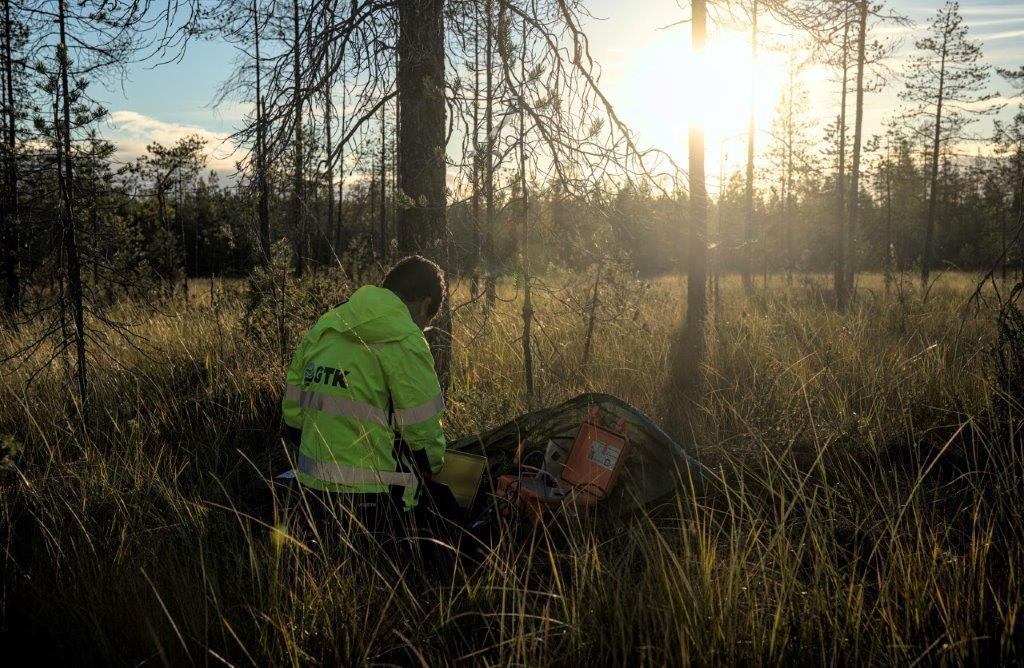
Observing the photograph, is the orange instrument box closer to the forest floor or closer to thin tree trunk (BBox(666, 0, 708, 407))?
the forest floor

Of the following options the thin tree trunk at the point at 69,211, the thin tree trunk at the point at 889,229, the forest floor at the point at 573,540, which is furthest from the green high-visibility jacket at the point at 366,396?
the thin tree trunk at the point at 889,229

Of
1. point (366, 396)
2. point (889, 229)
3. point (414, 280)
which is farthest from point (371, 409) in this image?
point (889, 229)

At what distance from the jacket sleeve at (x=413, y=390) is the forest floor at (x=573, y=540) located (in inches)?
26.3

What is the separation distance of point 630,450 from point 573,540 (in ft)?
5.13

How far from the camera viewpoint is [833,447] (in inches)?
175

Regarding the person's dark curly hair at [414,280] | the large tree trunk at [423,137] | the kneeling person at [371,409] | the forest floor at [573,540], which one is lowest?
the forest floor at [573,540]

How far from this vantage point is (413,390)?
11.1 feet

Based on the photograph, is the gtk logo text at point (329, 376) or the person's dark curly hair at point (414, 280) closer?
the gtk logo text at point (329, 376)

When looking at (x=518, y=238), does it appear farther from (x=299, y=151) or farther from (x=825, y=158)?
(x=825, y=158)

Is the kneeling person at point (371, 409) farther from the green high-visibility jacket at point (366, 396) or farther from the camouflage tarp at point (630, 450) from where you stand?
the camouflage tarp at point (630, 450)

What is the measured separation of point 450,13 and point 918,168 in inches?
2042

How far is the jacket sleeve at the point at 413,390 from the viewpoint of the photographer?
3.35m

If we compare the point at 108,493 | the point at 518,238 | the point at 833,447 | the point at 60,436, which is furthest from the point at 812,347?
the point at 60,436

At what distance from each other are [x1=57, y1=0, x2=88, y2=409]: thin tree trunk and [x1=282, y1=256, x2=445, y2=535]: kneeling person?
104 inches
